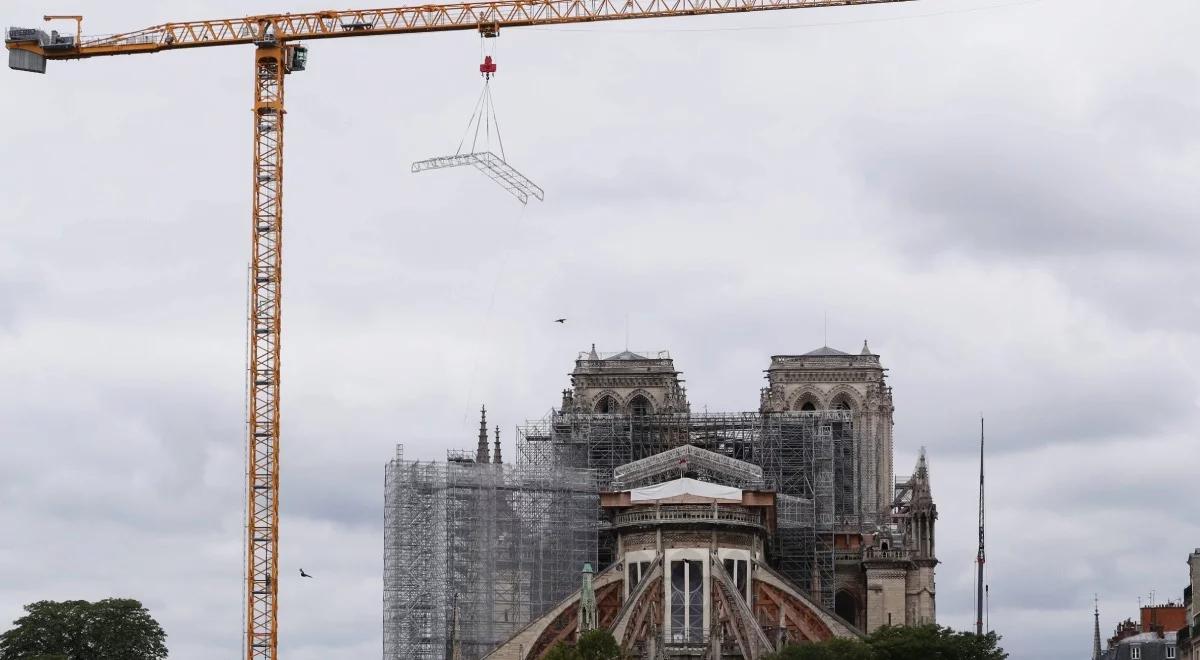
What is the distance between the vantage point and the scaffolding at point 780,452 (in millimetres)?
169875

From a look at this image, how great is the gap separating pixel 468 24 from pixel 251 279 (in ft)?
72.6

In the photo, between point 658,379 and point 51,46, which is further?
point 658,379

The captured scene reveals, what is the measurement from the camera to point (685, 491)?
156m

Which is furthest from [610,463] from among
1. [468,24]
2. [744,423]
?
[468,24]

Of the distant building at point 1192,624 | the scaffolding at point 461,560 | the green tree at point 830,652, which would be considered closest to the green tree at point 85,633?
the scaffolding at point 461,560

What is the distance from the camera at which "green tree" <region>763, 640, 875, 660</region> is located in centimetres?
13150

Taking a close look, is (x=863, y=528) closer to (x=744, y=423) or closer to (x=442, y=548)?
(x=744, y=423)

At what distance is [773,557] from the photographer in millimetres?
168500

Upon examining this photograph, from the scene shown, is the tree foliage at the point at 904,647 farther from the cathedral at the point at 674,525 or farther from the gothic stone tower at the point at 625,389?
the gothic stone tower at the point at 625,389

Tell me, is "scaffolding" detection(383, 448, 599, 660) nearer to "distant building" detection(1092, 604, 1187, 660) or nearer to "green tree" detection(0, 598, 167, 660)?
"green tree" detection(0, 598, 167, 660)

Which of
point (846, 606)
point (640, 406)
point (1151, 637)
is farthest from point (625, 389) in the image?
point (1151, 637)

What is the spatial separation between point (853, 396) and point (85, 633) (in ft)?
202

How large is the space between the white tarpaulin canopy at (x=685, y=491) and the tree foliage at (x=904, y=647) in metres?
21.4

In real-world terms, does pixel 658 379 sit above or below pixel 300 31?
below
